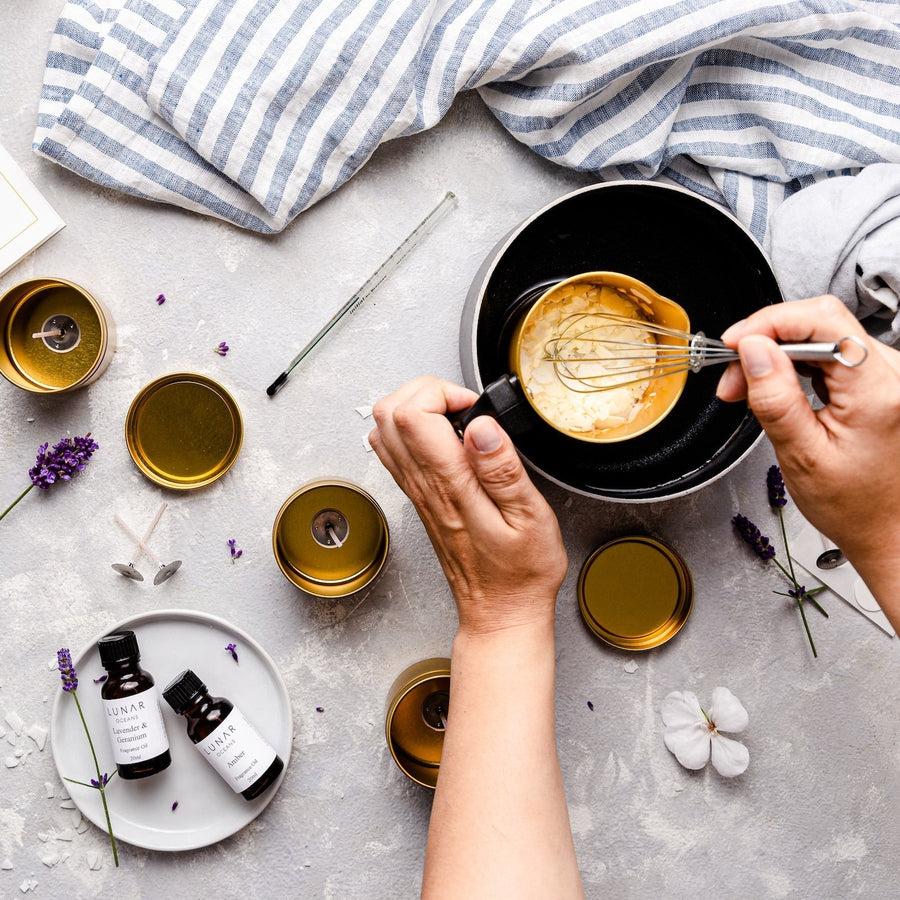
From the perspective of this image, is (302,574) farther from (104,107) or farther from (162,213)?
(104,107)

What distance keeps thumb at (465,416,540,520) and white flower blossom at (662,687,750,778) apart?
0.45 m

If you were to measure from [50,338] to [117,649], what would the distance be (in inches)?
16.2

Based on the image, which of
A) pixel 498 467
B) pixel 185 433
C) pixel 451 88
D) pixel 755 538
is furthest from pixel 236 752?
pixel 451 88

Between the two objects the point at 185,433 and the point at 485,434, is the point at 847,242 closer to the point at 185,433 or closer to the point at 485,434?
the point at 485,434

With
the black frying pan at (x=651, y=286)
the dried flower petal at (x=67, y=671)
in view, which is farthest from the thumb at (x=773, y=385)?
the dried flower petal at (x=67, y=671)

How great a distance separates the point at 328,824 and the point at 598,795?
37 cm

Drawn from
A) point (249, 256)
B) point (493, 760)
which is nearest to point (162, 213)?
point (249, 256)

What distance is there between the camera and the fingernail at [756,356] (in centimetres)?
68

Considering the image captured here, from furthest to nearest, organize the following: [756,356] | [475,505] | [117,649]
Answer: [117,649] → [475,505] → [756,356]

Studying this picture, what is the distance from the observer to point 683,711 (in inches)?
41.8

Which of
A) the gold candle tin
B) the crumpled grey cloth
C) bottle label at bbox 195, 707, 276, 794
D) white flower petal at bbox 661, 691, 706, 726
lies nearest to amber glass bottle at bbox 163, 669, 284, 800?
bottle label at bbox 195, 707, 276, 794

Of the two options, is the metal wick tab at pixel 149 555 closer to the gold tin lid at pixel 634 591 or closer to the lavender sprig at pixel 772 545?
the gold tin lid at pixel 634 591

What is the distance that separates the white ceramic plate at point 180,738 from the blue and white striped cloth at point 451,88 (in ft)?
1.80

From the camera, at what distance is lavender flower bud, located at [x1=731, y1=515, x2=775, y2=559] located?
1.05 meters
